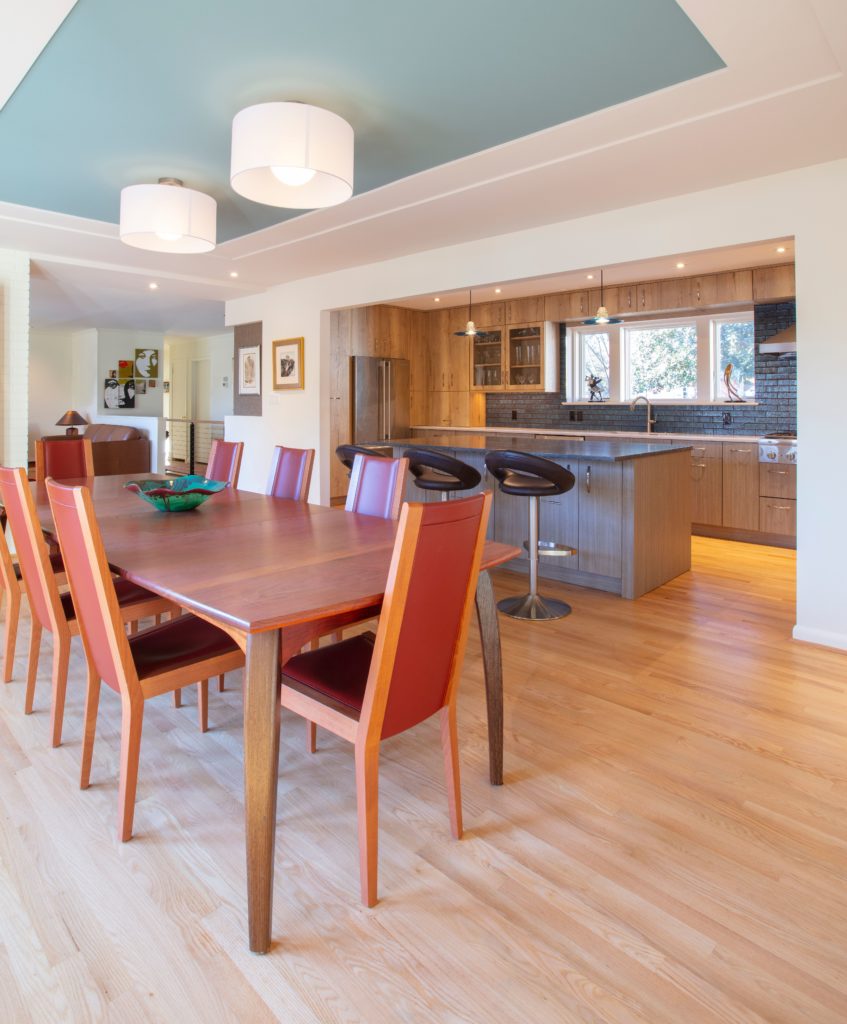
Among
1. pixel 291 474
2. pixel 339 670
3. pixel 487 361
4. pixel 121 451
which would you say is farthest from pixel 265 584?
pixel 121 451

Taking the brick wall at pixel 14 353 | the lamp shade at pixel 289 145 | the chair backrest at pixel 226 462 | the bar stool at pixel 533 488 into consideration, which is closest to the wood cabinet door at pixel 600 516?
the bar stool at pixel 533 488

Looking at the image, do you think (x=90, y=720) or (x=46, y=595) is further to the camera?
(x=46, y=595)

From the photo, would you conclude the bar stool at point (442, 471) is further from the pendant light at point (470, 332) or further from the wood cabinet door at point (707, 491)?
the wood cabinet door at point (707, 491)

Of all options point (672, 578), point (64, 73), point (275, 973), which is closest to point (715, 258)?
point (672, 578)

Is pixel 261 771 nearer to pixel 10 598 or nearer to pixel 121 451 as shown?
pixel 10 598

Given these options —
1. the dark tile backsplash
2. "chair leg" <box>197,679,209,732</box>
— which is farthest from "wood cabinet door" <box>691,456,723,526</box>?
"chair leg" <box>197,679,209,732</box>

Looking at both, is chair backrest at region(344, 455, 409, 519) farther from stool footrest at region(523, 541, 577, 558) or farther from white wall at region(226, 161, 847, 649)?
white wall at region(226, 161, 847, 649)

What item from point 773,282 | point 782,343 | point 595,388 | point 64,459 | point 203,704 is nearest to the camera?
point 203,704

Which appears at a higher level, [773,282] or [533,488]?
[773,282]

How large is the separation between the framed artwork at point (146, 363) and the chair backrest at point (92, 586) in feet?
32.1

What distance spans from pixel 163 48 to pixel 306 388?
4.08m

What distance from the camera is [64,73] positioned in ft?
8.54

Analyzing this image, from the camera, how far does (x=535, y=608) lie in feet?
12.3

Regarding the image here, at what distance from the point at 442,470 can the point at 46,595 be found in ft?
8.07
